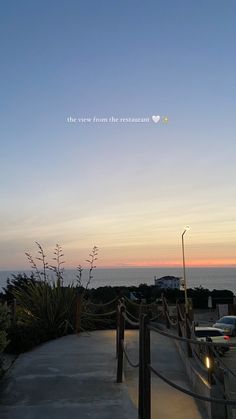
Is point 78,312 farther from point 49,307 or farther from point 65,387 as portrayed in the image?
point 65,387

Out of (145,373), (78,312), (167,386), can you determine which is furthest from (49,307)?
(145,373)

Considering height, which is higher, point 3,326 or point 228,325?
point 3,326

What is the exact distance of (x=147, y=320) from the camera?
17.3ft

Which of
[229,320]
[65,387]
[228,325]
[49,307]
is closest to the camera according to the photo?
[65,387]

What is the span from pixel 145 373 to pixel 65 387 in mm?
2499

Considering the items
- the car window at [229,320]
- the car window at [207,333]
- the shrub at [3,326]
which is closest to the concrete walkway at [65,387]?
the shrub at [3,326]

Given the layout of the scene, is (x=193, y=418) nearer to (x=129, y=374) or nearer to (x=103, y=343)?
(x=129, y=374)

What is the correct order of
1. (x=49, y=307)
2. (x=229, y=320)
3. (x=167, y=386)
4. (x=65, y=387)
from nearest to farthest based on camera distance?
(x=65, y=387) → (x=167, y=386) → (x=49, y=307) → (x=229, y=320)

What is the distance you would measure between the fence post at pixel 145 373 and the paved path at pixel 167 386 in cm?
180

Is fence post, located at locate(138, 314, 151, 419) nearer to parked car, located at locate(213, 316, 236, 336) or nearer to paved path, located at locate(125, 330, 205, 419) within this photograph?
paved path, located at locate(125, 330, 205, 419)

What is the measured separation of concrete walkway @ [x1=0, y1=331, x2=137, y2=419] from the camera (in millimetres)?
6148

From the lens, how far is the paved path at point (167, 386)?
23.0 feet

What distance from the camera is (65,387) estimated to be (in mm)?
7281

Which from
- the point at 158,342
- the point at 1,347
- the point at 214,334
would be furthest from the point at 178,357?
the point at 214,334
